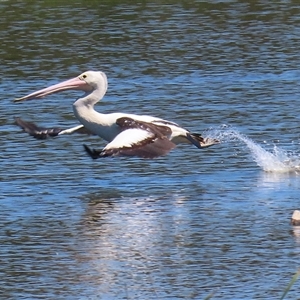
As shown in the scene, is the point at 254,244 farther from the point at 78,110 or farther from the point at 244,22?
the point at 244,22

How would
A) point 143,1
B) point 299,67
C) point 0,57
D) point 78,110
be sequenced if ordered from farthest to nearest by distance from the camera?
point 143,1 → point 0,57 → point 299,67 → point 78,110

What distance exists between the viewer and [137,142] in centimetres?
1038

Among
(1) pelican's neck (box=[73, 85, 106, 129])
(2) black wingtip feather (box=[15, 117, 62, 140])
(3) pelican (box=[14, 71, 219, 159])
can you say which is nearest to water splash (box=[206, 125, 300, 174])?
(3) pelican (box=[14, 71, 219, 159])

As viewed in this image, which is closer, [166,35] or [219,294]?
[219,294]

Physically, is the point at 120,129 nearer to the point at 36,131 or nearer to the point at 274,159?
the point at 36,131

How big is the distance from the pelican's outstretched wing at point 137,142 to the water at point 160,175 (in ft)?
1.31

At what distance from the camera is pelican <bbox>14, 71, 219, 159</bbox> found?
1036 centimetres

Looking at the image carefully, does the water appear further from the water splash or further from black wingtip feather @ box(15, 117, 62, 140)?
black wingtip feather @ box(15, 117, 62, 140)

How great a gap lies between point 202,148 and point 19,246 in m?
3.01

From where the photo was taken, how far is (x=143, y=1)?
940 inches

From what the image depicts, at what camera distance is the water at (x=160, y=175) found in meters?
8.33

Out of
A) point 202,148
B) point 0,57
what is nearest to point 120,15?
point 0,57

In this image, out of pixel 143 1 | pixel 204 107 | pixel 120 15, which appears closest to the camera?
pixel 204 107

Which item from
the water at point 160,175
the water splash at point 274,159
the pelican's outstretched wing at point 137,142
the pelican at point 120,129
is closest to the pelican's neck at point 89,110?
the pelican at point 120,129
